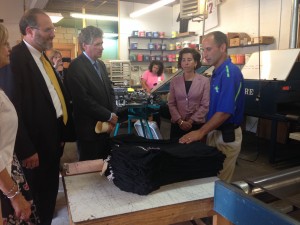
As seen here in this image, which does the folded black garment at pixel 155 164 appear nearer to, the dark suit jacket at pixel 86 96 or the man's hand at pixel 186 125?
the dark suit jacket at pixel 86 96

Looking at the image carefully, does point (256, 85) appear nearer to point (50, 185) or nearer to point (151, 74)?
point (151, 74)

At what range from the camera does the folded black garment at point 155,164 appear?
1039 millimetres

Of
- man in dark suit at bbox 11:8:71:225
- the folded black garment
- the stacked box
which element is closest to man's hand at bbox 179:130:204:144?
the folded black garment

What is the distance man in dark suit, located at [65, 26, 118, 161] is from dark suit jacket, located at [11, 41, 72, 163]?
38 centimetres

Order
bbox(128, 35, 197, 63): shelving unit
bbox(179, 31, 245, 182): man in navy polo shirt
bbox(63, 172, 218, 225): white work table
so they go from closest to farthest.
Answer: bbox(63, 172, 218, 225): white work table, bbox(179, 31, 245, 182): man in navy polo shirt, bbox(128, 35, 197, 63): shelving unit

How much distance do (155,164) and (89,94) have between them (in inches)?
49.0

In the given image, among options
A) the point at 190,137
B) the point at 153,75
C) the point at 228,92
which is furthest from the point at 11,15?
the point at 190,137

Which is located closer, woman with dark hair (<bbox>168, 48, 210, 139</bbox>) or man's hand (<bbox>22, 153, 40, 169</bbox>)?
man's hand (<bbox>22, 153, 40, 169</bbox>)

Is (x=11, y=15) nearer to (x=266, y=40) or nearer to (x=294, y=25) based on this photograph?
(x=266, y=40)

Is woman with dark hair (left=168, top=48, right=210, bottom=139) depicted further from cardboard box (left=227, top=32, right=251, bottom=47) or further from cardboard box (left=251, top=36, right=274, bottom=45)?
cardboard box (left=227, top=32, right=251, bottom=47)

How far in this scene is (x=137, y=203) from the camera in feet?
3.26

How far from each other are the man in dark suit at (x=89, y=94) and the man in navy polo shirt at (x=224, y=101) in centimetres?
81

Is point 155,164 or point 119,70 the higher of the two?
point 119,70

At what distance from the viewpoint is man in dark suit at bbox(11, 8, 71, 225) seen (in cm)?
159
